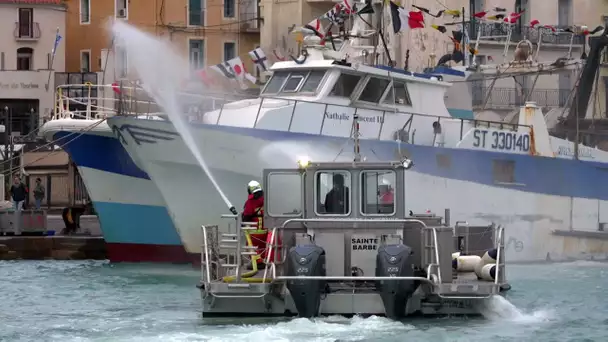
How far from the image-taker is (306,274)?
2094cm

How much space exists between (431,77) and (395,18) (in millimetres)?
1670

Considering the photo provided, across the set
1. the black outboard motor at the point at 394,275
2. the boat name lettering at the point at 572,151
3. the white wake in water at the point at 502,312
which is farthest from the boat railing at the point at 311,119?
the black outboard motor at the point at 394,275

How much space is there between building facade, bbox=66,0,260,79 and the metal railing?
2.33 m

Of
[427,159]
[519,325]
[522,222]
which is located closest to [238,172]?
[427,159]

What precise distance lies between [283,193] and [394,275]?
2.64 metres

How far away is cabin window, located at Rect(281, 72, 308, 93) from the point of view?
32.2 metres

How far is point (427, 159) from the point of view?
3288 cm

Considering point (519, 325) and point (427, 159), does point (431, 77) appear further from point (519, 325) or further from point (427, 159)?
point (519, 325)

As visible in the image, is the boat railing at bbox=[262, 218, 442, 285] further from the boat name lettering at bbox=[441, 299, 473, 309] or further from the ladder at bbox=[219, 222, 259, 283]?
the boat name lettering at bbox=[441, 299, 473, 309]

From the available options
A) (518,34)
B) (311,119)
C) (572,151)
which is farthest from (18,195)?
(518,34)

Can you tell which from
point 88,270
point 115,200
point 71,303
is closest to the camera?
point 71,303

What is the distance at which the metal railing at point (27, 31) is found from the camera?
66.4 m

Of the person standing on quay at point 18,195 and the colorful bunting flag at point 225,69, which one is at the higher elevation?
the colorful bunting flag at point 225,69

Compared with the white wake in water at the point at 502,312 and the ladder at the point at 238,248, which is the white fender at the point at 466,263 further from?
the ladder at the point at 238,248
